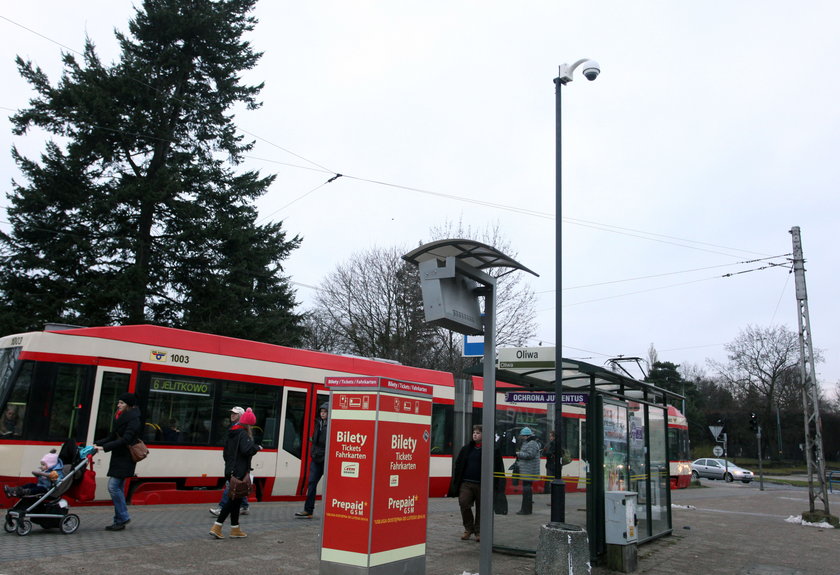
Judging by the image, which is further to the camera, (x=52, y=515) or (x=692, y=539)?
(x=692, y=539)

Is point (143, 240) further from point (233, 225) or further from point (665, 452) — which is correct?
point (665, 452)

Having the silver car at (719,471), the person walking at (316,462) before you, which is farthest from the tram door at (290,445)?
the silver car at (719,471)

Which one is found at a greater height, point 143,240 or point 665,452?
point 143,240

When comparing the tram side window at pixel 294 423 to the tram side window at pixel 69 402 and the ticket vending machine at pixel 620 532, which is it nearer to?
the tram side window at pixel 69 402

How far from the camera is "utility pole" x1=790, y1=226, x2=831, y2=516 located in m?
16.5

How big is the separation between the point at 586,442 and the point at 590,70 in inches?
221

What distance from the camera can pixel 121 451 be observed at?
9344mm

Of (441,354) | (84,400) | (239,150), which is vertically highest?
(239,150)

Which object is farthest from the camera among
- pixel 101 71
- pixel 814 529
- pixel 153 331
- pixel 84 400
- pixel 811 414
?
pixel 101 71

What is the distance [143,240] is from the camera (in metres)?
23.6

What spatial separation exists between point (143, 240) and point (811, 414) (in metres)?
22.1

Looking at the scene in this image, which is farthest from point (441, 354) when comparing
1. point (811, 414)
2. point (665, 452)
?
point (665, 452)

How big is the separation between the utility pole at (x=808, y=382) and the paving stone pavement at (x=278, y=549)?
105 inches

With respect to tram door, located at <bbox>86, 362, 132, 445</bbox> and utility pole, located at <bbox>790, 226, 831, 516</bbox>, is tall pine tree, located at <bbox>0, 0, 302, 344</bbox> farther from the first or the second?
utility pole, located at <bbox>790, 226, 831, 516</bbox>
